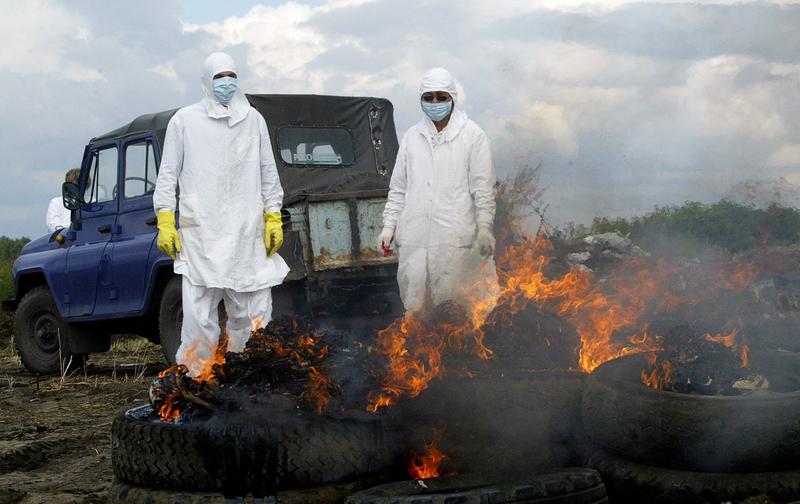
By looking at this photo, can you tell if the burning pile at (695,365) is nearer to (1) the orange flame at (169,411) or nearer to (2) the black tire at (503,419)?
(2) the black tire at (503,419)

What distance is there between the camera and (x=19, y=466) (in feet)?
18.6

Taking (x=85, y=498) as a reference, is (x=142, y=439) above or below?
above

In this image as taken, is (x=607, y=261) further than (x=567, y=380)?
Yes

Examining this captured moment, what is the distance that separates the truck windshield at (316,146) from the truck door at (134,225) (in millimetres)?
1546

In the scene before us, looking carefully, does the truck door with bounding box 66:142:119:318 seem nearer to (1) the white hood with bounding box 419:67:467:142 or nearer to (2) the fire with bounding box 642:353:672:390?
(1) the white hood with bounding box 419:67:467:142

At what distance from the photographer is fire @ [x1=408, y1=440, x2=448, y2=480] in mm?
4078

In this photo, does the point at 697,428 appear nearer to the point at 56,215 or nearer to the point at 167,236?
the point at 167,236

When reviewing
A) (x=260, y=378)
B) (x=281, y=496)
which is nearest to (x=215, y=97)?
(x=260, y=378)

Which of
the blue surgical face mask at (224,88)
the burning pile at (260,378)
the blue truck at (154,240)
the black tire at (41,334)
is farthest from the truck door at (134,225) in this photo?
the burning pile at (260,378)

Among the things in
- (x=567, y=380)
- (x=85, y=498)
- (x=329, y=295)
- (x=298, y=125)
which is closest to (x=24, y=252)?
(x=298, y=125)

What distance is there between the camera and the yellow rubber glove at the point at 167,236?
5.55 m

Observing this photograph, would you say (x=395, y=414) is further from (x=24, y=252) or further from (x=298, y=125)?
(x=24, y=252)

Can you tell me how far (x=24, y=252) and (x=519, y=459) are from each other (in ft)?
26.9

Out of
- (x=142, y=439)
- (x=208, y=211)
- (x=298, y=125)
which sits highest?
(x=298, y=125)
